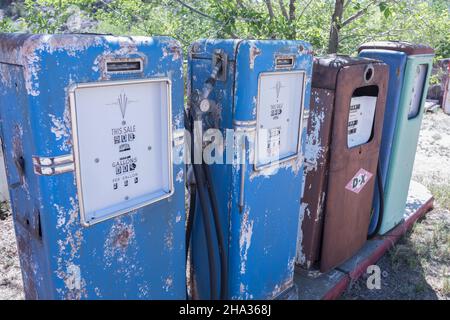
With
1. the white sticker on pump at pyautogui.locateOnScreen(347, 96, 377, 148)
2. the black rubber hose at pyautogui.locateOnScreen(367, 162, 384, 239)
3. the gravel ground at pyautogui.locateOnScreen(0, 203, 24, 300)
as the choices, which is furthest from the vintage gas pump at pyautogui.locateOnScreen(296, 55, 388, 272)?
the gravel ground at pyautogui.locateOnScreen(0, 203, 24, 300)

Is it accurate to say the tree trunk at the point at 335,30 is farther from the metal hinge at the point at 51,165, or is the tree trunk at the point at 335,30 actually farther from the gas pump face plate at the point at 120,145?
the metal hinge at the point at 51,165

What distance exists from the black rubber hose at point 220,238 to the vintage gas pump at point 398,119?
1.66m

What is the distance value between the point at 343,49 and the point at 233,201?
3.04 meters

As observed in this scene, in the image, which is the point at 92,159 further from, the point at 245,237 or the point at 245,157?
the point at 245,237

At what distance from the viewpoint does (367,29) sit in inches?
178

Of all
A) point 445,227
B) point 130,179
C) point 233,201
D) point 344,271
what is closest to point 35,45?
point 130,179

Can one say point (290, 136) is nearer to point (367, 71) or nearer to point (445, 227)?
point (367, 71)

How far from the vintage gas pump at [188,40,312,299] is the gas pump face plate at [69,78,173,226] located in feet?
0.90

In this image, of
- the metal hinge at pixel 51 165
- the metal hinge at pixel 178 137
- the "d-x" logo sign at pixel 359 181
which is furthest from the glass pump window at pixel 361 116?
the metal hinge at pixel 51 165

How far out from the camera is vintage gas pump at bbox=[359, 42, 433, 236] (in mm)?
2988

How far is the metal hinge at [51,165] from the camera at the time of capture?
52.9 inches

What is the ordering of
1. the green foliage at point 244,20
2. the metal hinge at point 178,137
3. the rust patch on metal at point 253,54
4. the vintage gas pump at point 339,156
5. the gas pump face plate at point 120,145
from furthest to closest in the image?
the green foliage at point 244,20
the vintage gas pump at point 339,156
the rust patch on metal at point 253,54
the metal hinge at point 178,137
the gas pump face plate at point 120,145

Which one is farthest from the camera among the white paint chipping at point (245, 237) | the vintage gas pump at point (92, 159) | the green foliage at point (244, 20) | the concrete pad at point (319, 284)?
the green foliage at point (244, 20)

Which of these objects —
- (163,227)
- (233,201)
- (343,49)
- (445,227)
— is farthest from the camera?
(343,49)
